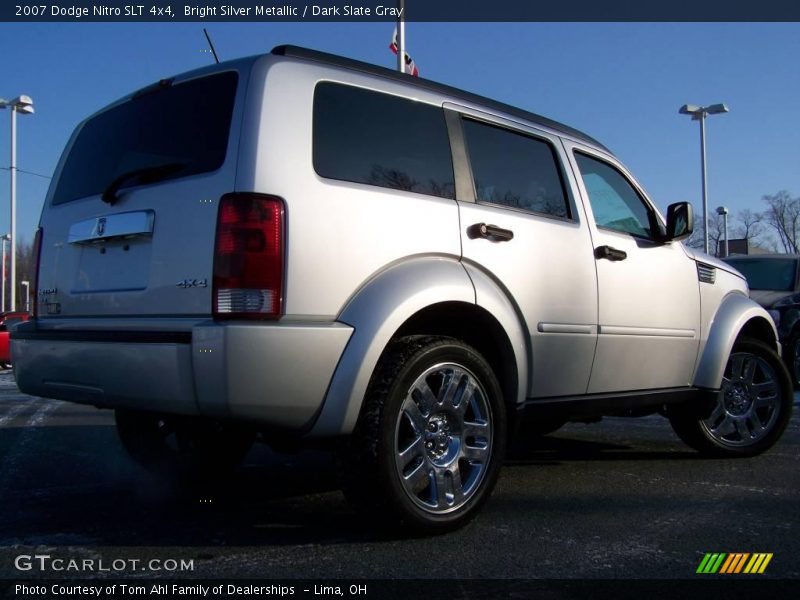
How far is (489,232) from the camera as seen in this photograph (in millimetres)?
3502

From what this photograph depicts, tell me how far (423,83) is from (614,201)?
154 centimetres

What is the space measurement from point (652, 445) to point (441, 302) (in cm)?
309

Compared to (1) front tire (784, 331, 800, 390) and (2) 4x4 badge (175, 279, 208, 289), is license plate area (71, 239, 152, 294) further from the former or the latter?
(1) front tire (784, 331, 800, 390)

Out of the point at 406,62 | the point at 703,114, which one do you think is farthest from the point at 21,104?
the point at 703,114

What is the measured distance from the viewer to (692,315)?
466 centimetres

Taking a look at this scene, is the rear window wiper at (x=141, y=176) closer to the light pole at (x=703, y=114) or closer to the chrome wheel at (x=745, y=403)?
the chrome wheel at (x=745, y=403)

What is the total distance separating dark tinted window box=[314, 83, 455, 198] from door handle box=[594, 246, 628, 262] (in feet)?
3.47

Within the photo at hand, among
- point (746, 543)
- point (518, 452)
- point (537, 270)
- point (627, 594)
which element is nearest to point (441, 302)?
point (537, 270)

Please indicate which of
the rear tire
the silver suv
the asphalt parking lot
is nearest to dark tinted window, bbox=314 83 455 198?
the silver suv

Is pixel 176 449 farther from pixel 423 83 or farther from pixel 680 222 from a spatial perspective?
pixel 680 222

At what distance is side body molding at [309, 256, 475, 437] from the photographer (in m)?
2.88

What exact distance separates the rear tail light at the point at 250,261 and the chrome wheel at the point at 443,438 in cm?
73

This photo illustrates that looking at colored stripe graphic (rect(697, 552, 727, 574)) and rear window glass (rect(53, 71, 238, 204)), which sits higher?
rear window glass (rect(53, 71, 238, 204))

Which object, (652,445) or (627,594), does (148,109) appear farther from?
(652,445)
